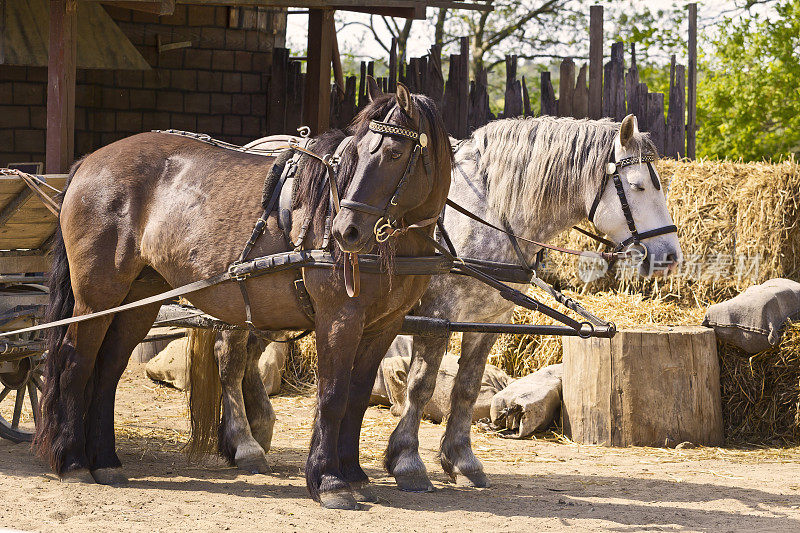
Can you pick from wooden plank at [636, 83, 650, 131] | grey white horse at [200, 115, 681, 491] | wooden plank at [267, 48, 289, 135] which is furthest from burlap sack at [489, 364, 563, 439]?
wooden plank at [267, 48, 289, 135]

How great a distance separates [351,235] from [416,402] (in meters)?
1.36

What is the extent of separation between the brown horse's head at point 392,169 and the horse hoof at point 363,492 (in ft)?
3.95

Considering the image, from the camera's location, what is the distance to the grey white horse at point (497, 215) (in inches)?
183

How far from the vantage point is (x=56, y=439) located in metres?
4.48

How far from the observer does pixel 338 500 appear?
4.06 metres

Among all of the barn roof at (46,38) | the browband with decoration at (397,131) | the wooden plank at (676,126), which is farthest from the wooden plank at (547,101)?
the browband with decoration at (397,131)

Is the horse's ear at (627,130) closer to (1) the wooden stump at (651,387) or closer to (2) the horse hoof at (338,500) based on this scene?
(1) the wooden stump at (651,387)

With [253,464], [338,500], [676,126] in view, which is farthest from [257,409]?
[676,126]

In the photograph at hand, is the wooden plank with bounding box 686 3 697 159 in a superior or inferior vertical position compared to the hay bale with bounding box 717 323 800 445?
superior

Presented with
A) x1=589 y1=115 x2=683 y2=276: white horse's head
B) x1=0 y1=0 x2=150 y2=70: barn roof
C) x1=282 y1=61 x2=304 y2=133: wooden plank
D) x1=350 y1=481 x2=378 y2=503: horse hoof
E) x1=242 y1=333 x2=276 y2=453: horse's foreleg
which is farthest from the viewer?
x1=282 y1=61 x2=304 y2=133: wooden plank

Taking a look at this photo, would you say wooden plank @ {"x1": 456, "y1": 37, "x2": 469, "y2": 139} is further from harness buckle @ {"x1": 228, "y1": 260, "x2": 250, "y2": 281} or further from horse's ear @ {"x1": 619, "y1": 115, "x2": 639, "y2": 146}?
harness buckle @ {"x1": 228, "y1": 260, "x2": 250, "y2": 281}

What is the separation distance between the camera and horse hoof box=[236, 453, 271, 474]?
505 centimetres

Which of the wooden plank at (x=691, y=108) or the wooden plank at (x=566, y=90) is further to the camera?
the wooden plank at (x=691, y=108)

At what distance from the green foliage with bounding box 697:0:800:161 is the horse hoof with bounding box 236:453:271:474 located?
12828 mm
